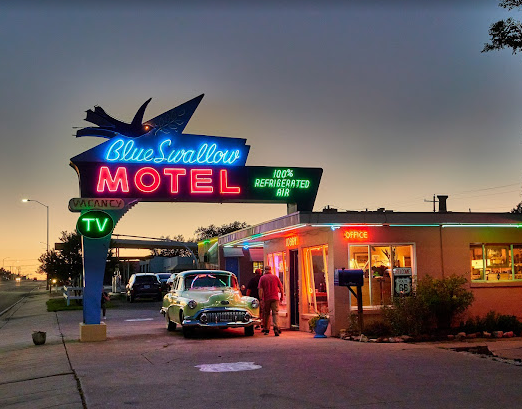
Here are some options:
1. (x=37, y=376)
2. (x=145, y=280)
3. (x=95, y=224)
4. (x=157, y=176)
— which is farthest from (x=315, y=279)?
(x=145, y=280)

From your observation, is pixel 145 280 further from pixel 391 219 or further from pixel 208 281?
pixel 391 219

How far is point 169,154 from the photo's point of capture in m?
19.1

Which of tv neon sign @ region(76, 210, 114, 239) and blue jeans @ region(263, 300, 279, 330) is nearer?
tv neon sign @ region(76, 210, 114, 239)

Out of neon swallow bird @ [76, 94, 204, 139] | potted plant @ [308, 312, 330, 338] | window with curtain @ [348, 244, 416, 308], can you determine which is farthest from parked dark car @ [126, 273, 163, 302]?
window with curtain @ [348, 244, 416, 308]

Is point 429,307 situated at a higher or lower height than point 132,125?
lower

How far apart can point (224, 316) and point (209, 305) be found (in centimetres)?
47

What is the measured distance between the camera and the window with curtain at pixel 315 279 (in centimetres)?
1795

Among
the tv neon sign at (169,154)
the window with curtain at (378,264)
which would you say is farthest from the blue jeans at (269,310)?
the tv neon sign at (169,154)

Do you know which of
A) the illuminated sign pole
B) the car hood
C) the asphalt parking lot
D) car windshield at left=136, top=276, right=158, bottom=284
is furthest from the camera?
car windshield at left=136, top=276, right=158, bottom=284

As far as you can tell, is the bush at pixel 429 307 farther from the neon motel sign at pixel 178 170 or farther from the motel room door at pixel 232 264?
the motel room door at pixel 232 264

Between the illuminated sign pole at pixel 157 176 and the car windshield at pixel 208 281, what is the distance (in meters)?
2.31

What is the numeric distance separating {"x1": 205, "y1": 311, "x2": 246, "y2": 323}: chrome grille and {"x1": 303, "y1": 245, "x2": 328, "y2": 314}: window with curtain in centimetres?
261

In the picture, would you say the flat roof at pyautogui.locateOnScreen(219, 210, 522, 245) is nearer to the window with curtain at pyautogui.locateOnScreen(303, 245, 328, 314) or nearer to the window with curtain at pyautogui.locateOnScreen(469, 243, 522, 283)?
the window with curtain at pyautogui.locateOnScreen(469, 243, 522, 283)

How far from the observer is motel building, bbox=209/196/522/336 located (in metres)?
16.3
